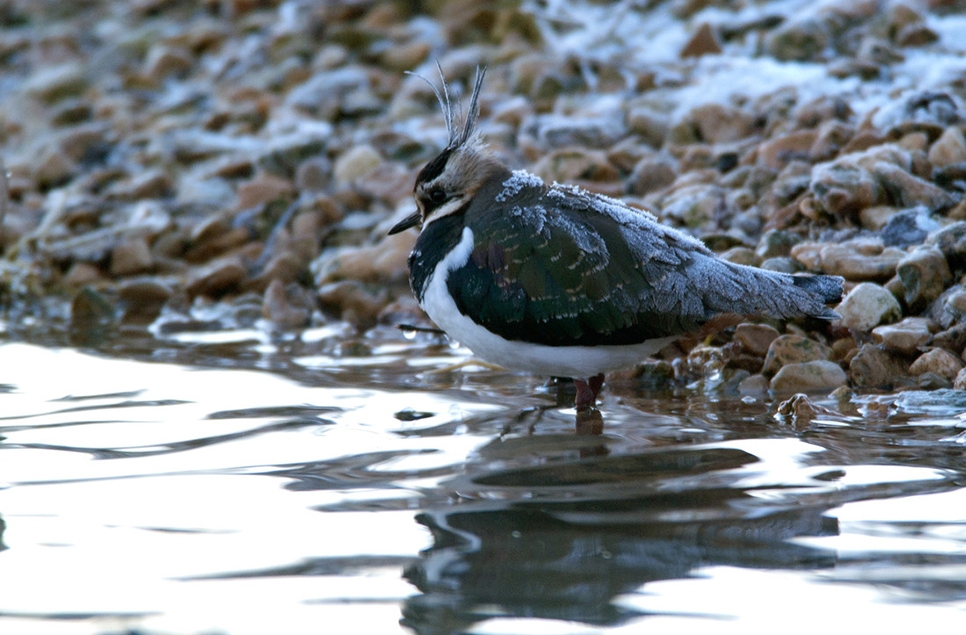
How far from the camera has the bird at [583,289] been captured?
4910 mm

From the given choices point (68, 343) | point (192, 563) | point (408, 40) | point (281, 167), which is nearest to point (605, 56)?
point (408, 40)

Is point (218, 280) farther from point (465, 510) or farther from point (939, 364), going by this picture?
point (939, 364)

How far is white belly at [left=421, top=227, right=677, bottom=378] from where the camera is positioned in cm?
499

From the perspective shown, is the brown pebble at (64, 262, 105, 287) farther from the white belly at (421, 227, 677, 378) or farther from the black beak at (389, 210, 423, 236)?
the white belly at (421, 227, 677, 378)

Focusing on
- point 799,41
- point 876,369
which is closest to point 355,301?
point 876,369

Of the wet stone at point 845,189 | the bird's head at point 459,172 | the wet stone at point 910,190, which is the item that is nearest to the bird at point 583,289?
the bird's head at point 459,172

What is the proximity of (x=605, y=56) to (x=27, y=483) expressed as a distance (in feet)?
23.4

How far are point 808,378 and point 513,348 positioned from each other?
1503 mm

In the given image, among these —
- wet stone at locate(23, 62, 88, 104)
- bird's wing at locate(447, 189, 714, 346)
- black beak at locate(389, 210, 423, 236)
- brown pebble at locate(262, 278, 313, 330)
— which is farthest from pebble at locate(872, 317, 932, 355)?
wet stone at locate(23, 62, 88, 104)

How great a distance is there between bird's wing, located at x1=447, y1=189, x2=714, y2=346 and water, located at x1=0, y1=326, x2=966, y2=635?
44cm

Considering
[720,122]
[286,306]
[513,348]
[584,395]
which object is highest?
[720,122]

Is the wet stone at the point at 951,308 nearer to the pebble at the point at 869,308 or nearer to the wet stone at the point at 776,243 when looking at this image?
the pebble at the point at 869,308

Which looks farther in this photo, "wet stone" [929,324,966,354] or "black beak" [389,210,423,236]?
"black beak" [389,210,423,236]

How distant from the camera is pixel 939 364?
16.9 ft
